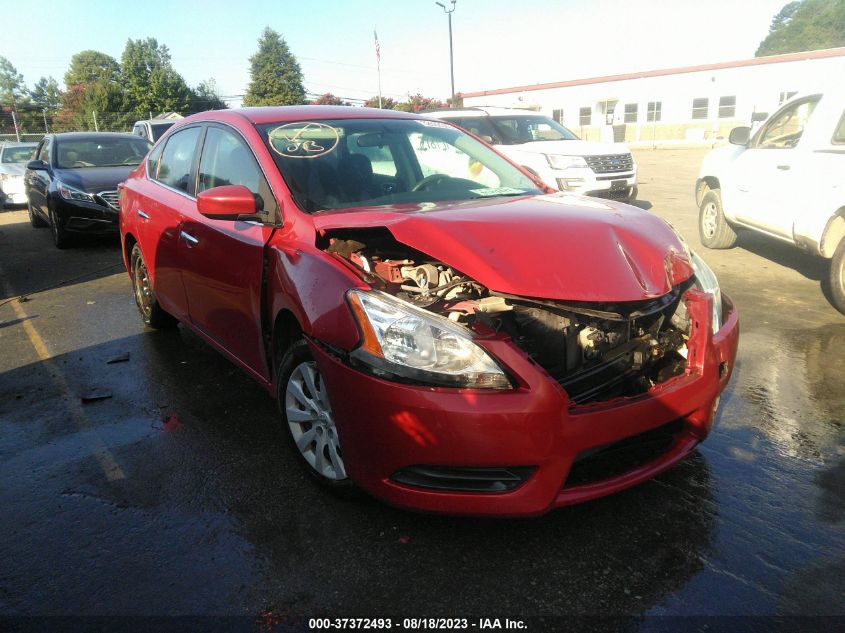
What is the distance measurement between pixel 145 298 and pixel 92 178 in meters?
5.14

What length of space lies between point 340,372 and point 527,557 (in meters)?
0.99

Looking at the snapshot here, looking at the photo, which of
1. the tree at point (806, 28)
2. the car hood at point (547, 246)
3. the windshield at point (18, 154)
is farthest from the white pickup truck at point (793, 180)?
the tree at point (806, 28)

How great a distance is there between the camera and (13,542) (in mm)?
2627

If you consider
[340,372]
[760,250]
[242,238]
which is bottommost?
[760,250]

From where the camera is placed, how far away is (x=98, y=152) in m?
10.3

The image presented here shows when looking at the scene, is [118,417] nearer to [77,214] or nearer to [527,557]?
[527,557]

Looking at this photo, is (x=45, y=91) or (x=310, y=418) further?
(x=45, y=91)

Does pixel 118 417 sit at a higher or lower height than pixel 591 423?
lower

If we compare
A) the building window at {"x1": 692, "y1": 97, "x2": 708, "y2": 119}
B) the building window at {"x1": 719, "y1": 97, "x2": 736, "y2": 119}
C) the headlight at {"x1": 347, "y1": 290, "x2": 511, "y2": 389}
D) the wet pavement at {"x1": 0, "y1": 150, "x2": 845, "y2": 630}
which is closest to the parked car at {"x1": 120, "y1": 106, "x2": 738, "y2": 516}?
the headlight at {"x1": 347, "y1": 290, "x2": 511, "y2": 389}

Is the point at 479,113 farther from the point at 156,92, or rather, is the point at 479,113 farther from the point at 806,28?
the point at 806,28

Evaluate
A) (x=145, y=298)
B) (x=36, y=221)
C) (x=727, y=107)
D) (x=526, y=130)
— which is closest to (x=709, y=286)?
(x=145, y=298)

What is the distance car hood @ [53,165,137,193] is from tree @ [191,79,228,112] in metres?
62.1

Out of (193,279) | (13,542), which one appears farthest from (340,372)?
(193,279)

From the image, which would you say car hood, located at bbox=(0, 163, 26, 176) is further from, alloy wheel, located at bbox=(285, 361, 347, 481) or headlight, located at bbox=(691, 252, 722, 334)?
headlight, located at bbox=(691, 252, 722, 334)
